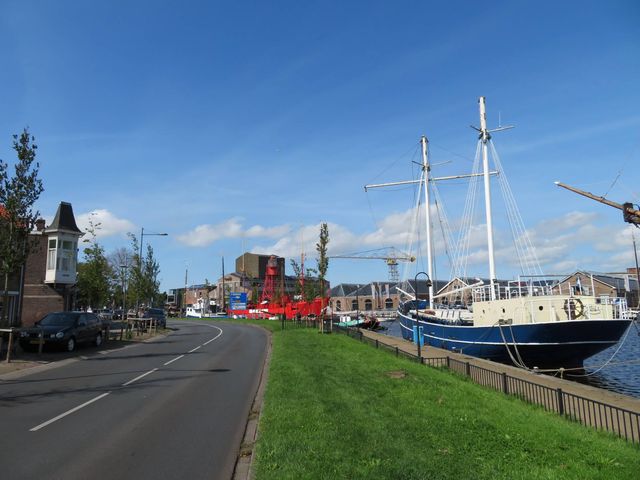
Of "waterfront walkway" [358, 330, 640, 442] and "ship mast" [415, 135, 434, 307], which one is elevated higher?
"ship mast" [415, 135, 434, 307]

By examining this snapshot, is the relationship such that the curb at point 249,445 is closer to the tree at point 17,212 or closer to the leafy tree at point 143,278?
the tree at point 17,212

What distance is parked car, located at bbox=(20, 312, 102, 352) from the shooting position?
66.8 ft

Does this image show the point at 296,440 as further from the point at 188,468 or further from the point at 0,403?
the point at 0,403

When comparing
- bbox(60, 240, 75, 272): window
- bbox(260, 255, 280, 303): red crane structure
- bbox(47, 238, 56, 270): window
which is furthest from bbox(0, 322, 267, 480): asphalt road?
bbox(260, 255, 280, 303): red crane structure

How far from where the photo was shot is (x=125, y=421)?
9.09 meters

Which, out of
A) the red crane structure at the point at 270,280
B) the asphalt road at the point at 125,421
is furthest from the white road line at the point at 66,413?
the red crane structure at the point at 270,280

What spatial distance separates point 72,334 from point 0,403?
11.8m

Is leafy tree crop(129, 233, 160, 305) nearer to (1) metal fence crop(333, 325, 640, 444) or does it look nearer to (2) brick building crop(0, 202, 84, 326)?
(2) brick building crop(0, 202, 84, 326)

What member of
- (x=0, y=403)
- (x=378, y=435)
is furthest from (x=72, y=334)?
(x=378, y=435)

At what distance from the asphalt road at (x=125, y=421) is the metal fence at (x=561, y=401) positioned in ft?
21.5

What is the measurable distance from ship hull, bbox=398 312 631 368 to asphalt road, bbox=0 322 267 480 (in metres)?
14.4

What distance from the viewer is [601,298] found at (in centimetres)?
2561

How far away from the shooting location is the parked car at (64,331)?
2038 cm

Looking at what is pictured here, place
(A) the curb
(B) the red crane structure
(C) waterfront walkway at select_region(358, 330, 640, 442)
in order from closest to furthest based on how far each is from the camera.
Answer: (A) the curb
(C) waterfront walkway at select_region(358, 330, 640, 442)
(B) the red crane structure
